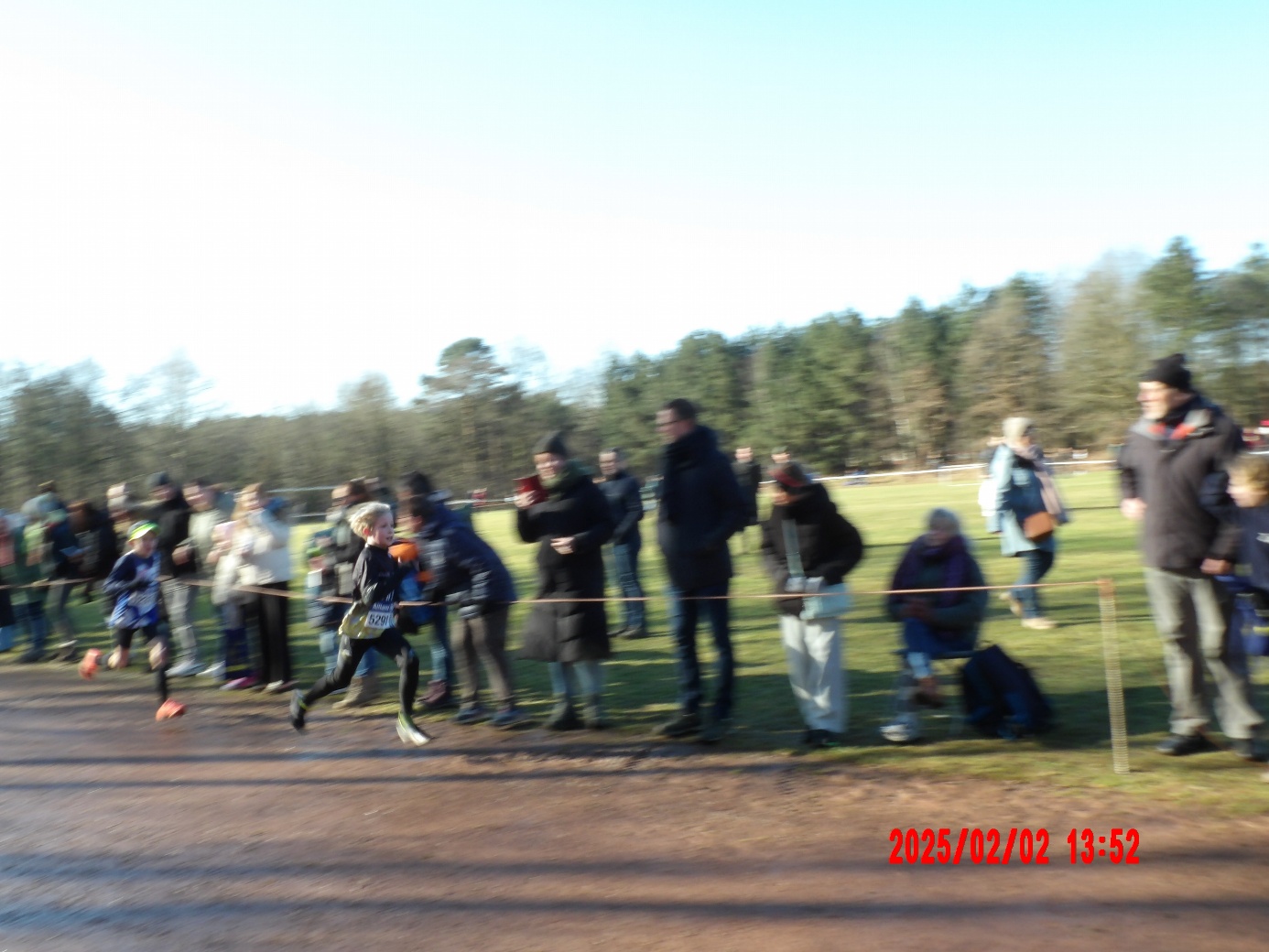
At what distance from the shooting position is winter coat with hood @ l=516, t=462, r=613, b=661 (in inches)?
322


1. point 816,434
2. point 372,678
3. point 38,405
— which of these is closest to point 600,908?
point 372,678

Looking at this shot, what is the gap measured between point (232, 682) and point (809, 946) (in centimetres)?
847

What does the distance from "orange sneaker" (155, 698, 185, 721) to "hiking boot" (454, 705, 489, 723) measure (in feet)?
9.48

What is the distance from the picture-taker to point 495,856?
5754 mm

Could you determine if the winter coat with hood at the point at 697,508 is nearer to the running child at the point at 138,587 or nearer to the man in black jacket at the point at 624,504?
the man in black jacket at the point at 624,504

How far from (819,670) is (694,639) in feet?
3.30

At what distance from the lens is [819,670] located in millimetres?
7309

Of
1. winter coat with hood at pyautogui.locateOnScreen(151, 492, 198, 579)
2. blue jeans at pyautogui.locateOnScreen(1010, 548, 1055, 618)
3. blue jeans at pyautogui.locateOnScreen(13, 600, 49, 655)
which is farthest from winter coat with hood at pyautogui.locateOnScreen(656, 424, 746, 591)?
blue jeans at pyautogui.locateOnScreen(13, 600, 49, 655)

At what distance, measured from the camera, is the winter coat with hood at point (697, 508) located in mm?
7672

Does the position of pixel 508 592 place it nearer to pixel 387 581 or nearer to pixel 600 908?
pixel 387 581

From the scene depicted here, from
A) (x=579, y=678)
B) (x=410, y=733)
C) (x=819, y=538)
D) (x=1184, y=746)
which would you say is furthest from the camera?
(x=579, y=678)

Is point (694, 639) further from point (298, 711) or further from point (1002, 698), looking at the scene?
point (298, 711)

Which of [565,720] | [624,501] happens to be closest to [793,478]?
[565,720]
